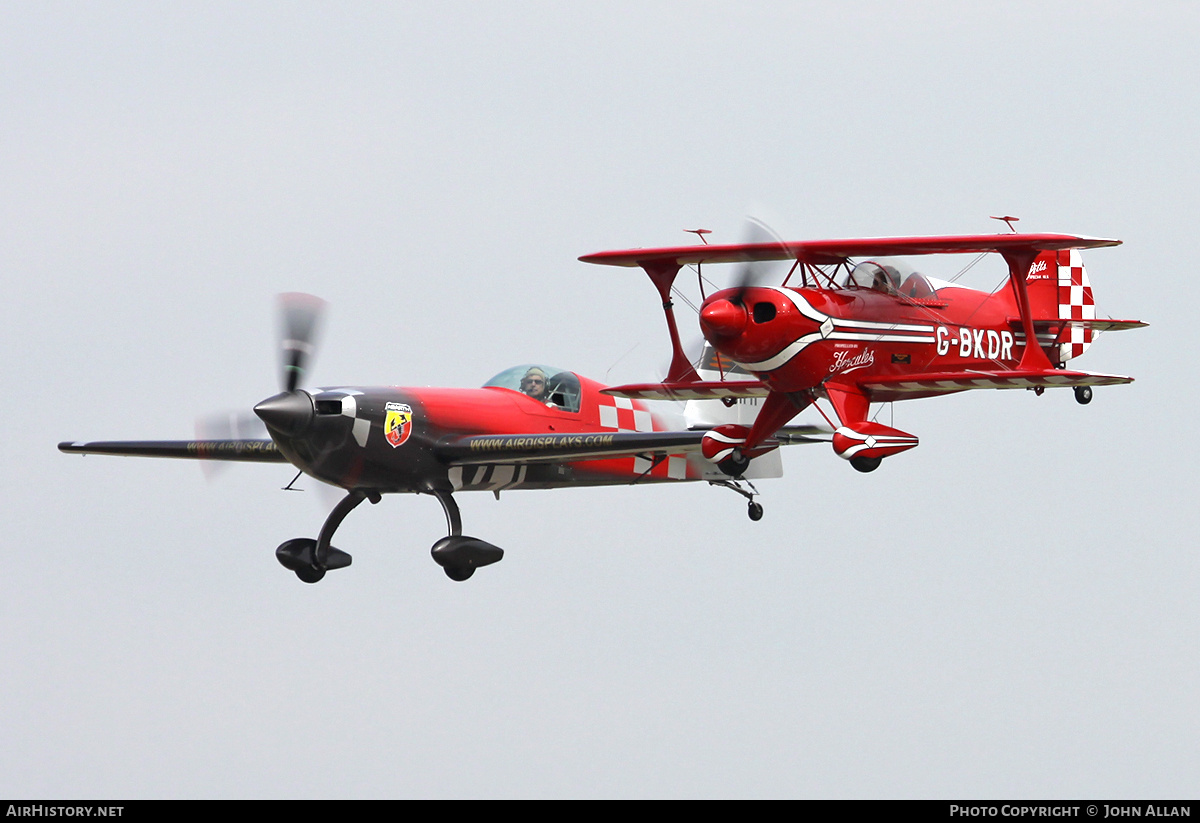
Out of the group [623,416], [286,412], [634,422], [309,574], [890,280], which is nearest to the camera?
[890,280]

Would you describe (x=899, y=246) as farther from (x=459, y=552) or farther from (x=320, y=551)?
(x=320, y=551)

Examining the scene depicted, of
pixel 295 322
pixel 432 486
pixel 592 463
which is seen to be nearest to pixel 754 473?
pixel 592 463

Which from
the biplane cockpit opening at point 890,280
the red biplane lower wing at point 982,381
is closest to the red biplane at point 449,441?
the red biplane lower wing at point 982,381

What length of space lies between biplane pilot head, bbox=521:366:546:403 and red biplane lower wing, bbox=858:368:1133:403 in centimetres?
658

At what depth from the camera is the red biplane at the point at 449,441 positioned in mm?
27797

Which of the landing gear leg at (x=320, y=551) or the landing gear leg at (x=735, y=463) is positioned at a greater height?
the landing gear leg at (x=735, y=463)

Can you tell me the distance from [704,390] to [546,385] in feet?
14.7

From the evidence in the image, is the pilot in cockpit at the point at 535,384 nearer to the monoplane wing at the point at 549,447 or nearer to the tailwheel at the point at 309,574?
the monoplane wing at the point at 549,447

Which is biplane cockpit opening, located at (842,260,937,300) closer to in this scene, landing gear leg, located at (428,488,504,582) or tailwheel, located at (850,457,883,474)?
tailwheel, located at (850,457,883,474)

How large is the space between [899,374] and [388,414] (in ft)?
24.1

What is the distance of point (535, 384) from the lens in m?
30.1

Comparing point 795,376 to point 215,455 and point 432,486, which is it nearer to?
point 432,486

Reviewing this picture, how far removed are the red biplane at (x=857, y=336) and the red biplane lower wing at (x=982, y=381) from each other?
0.02 meters

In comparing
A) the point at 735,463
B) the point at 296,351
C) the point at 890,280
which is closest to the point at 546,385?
the point at 296,351
